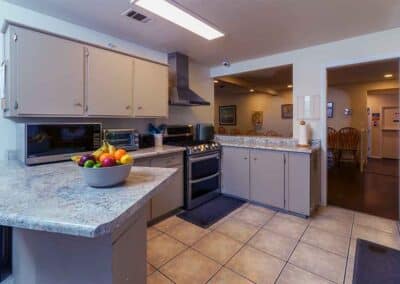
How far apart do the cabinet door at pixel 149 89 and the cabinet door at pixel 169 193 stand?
64 cm

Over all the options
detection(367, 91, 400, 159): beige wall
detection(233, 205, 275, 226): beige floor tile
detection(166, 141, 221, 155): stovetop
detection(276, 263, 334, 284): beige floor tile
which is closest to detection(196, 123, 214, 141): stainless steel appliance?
detection(166, 141, 221, 155): stovetop

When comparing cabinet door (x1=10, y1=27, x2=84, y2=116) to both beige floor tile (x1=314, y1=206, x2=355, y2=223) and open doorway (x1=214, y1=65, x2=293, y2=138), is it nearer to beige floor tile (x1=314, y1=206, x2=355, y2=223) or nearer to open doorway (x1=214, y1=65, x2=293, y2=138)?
beige floor tile (x1=314, y1=206, x2=355, y2=223)

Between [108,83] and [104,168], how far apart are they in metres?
1.65

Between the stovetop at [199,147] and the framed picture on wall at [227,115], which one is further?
the framed picture on wall at [227,115]

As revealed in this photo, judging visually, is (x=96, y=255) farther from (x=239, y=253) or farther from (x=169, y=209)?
(x=169, y=209)

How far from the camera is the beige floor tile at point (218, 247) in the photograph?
2008 mm

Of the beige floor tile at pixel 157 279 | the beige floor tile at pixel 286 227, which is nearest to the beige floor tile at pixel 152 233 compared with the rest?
the beige floor tile at pixel 157 279

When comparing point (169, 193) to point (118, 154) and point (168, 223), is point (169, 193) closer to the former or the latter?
point (168, 223)

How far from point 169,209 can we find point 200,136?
1.44m

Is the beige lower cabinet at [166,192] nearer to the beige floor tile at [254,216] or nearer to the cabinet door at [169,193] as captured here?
the cabinet door at [169,193]

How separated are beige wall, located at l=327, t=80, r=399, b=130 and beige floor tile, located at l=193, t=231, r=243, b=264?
5969 millimetres

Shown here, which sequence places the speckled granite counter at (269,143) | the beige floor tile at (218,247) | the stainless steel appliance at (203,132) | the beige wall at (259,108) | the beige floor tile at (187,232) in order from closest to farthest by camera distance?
the beige floor tile at (218,247) < the beige floor tile at (187,232) < the speckled granite counter at (269,143) < the stainless steel appliance at (203,132) < the beige wall at (259,108)

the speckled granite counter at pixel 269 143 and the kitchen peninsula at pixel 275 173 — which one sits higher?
the speckled granite counter at pixel 269 143

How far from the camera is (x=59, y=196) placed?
3.31 ft
